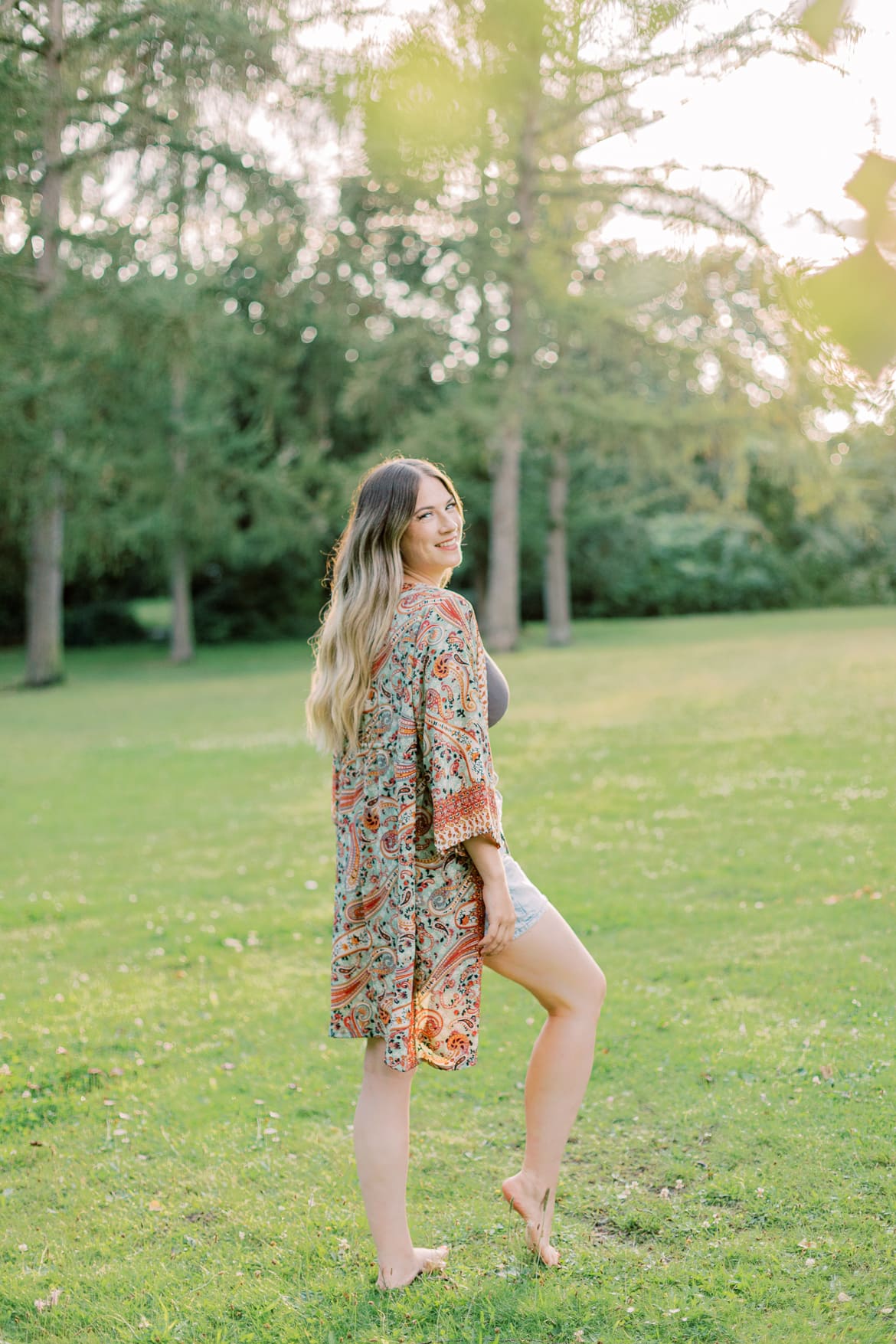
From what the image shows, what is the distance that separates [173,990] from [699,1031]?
2505mm

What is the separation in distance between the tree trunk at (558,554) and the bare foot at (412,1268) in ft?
87.4

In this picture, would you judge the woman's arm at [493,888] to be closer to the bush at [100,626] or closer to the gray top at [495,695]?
the gray top at [495,695]

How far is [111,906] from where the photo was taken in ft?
24.4

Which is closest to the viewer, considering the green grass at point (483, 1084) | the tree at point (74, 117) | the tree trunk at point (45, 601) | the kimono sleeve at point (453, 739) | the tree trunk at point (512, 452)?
the kimono sleeve at point (453, 739)

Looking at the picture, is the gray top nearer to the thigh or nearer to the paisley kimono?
the paisley kimono

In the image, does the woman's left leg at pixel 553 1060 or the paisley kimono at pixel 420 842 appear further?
the woman's left leg at pixel 553 1060

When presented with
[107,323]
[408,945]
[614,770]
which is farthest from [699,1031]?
[107,323]

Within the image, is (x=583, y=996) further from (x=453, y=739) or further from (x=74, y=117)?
(x=74, y=117)

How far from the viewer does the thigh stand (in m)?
3.01

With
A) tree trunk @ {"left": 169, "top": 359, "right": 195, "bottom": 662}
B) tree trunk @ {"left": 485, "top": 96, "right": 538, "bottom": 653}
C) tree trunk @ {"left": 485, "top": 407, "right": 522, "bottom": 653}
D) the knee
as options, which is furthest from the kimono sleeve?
tree trunk @ {"left": 485, "top": 407, "right": 522, "bottom": 653}

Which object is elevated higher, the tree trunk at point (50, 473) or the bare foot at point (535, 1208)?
the tree trunk at point (50, 473)

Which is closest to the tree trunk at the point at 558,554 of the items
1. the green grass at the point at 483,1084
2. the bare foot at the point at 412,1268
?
the green grass at the point at 483,1084

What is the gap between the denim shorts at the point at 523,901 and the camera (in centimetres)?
301

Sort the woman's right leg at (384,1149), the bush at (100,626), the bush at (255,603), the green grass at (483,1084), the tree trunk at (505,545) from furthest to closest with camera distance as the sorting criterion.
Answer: the bush at (255,603), the bush at (100,626), the tree trunk at (505,545), the green grass at (483,1084), the woman's right leg at (384,1149)
